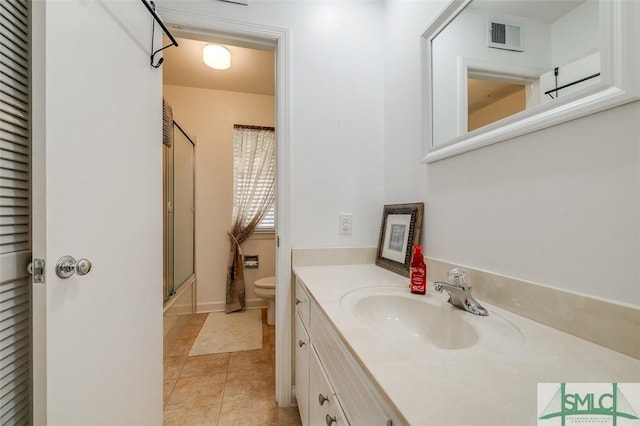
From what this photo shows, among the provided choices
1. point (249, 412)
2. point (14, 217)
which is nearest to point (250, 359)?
point (249, 412)

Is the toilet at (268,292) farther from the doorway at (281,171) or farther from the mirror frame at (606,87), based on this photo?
the mirror frame at (606,87)

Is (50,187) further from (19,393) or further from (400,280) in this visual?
(400,280)

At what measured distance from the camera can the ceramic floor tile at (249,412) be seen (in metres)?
1.30

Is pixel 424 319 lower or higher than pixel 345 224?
lower

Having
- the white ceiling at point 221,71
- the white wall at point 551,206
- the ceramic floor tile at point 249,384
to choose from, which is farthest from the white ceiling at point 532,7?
the ceramic floor tile at point 249,384

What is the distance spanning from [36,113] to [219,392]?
5.24ft

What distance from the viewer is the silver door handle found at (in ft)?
2.17

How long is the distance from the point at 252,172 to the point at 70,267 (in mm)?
2287

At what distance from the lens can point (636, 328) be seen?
1.67 feet

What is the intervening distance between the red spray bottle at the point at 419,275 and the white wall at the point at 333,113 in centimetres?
54

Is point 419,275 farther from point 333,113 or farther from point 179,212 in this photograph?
point 179,212

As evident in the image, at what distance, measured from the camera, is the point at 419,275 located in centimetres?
95

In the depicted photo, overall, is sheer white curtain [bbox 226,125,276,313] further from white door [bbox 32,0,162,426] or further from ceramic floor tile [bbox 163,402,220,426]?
white door [bbox 32,0,162,426]

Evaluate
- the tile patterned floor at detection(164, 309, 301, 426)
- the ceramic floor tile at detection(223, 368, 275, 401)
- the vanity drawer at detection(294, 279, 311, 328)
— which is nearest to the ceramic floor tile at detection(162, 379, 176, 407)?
the tile patterned floor at detection(164, 309, 301, 426)
